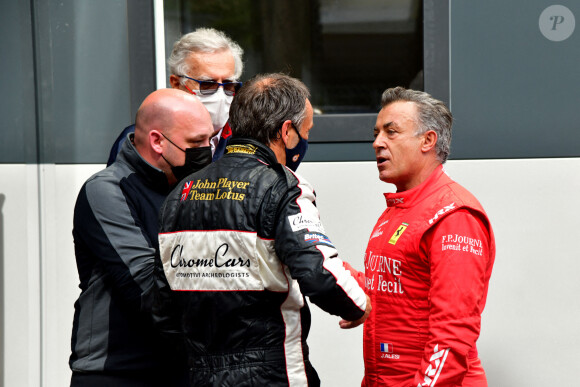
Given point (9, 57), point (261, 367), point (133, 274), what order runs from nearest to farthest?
point (261, 367) < point (133, 274) < point (9, 57)

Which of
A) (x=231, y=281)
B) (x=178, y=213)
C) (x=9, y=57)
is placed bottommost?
(x=231, y=281)

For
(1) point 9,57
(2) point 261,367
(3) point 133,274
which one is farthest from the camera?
(1) point 9,57

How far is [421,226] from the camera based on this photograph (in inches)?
86.2

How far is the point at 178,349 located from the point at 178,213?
0.49 meters

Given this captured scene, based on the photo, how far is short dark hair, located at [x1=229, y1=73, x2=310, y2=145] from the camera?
2.07m

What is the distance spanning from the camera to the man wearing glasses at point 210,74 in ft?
10.0

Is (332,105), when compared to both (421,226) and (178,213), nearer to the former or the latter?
(421,226)

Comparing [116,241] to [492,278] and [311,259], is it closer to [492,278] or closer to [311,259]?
[311,259]

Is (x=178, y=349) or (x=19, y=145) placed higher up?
(x=19, y=145)

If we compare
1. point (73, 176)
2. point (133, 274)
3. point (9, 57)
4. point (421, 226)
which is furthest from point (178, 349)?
point (9, 57)

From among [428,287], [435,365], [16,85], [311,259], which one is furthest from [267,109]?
[16,85]

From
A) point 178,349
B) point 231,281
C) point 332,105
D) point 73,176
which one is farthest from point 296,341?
point 73,176

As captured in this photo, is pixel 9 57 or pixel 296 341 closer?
pixel 296 341

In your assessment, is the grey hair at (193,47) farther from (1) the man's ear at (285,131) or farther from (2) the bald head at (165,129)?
(1) the man's ear at (285,131)
